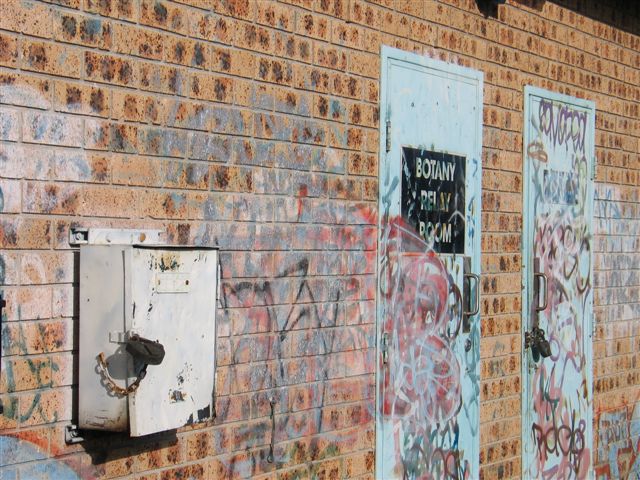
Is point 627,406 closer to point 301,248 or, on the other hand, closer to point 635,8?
point 635,8

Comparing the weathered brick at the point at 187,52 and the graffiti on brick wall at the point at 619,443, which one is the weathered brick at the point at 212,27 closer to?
the weathered brick at the point at 187,52

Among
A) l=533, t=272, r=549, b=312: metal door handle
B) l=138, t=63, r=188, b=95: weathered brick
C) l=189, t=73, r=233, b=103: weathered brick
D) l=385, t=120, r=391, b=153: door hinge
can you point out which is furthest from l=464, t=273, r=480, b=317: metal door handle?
l=138, t=63, r=188, b=95: weathered brick

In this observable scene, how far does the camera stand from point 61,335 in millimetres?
4051

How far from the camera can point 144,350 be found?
13.1 feet

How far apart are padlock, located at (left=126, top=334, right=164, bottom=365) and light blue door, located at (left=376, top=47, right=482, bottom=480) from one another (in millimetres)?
1915

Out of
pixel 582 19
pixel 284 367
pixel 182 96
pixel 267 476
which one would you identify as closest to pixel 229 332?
pixel 284 367

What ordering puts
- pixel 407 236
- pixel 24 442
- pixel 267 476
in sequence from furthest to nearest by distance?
pixel 407 236 → pixel 267 476 → pixel 24 442

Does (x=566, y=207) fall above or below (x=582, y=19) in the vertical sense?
below

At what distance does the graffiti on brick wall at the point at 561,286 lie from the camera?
23.5ft

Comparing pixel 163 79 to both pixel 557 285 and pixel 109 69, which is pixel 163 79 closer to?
pixel 109 69

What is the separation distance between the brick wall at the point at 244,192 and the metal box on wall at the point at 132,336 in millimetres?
101

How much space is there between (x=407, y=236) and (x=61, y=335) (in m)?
2.44

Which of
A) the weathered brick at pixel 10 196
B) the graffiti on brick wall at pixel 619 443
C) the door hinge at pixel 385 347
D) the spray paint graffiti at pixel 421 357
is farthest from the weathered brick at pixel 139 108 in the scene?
the graffiti on brick wall at pixel 619 443

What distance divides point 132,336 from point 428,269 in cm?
249
